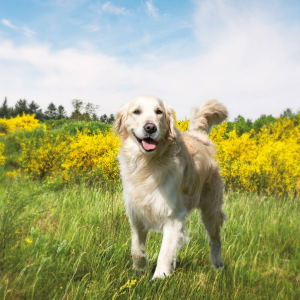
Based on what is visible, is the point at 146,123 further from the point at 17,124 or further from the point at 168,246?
the point at 17,124

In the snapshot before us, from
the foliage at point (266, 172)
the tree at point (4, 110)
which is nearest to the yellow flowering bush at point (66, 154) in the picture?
the foliage at point (266, 172)

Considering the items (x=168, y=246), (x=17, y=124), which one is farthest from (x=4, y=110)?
(x=168, y=246)

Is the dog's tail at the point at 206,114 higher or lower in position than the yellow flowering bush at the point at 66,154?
higher

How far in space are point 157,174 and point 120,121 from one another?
2.26ft

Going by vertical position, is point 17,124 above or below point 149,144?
below

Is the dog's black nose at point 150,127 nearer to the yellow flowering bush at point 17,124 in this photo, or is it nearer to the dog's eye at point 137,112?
the dog's eye at point 137,112

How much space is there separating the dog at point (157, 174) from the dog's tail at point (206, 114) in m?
0.84

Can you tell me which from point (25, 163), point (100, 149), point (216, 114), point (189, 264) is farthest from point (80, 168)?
point (189, 264)

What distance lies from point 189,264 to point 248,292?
61 centimetres

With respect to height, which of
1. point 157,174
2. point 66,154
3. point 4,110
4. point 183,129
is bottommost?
point 66,154

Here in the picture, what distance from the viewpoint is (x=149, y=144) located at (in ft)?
7.55

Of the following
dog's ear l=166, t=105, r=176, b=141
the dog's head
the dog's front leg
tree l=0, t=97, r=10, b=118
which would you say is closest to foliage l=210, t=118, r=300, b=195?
dog's ear l=166, t=105, r=176, b=141

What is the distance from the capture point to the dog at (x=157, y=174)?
2311 millimetres

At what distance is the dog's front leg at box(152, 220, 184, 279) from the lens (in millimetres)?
2201
